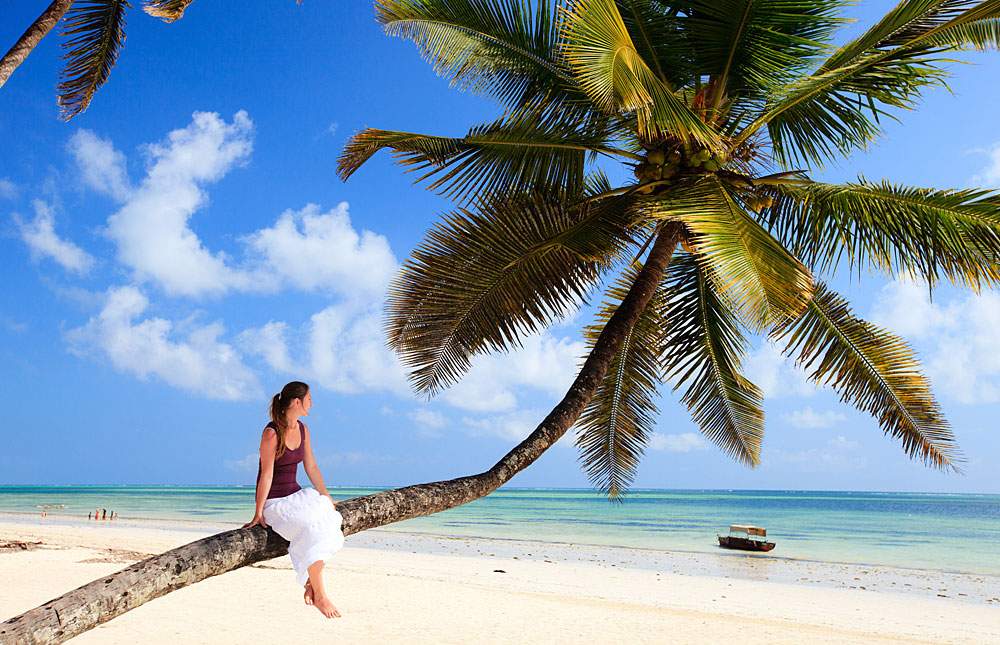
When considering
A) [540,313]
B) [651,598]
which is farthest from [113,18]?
[651,598]

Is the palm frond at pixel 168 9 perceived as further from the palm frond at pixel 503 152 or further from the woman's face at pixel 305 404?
the woman's face at pixel 305 404

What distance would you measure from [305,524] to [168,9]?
19.3 ft

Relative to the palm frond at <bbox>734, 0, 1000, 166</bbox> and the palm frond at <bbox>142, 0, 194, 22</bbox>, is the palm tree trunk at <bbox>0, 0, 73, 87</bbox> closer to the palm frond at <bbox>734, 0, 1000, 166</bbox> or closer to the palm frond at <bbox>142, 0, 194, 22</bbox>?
the palm frond at <bbox>142, 0, 194, 22</bbox>

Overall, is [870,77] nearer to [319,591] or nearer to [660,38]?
[660,38]

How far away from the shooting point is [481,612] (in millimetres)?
11945

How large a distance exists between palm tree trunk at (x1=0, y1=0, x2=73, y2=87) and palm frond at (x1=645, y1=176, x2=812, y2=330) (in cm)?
532

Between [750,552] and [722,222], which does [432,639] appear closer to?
[722,222]

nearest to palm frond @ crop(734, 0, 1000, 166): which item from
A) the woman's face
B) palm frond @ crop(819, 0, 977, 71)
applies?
palm frond @ crop(819, 0, 977, 71)

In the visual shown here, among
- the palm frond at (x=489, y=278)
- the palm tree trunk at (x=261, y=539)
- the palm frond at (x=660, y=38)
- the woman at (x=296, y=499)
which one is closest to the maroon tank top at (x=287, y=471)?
the woman at (x=296, y=499)

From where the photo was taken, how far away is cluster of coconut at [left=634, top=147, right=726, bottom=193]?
255 inches

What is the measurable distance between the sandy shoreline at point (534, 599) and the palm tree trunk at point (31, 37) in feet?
20.0

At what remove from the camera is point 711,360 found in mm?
8828

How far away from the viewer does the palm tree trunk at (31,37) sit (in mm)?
6469

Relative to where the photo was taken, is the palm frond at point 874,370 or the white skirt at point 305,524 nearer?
the white skirt at point 305,524
